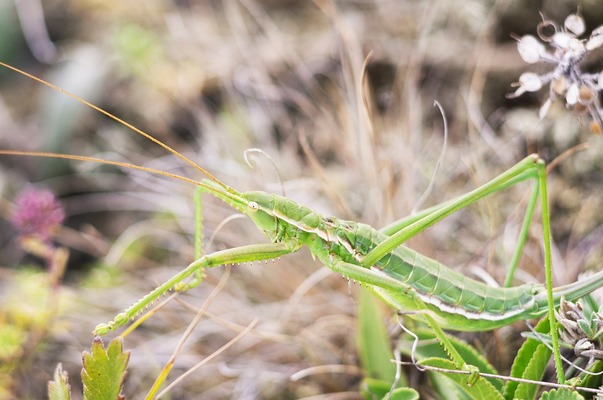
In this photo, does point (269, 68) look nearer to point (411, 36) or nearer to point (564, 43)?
point (411, 36)

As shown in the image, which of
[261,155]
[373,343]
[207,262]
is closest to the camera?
[207,262]

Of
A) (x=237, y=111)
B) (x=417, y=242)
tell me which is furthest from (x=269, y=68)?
(x=417, y=242)

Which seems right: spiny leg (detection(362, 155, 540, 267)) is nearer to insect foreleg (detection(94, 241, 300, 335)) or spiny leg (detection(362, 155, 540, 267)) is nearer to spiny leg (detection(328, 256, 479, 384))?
spiny leg (detection(328, 256, 479, 384))

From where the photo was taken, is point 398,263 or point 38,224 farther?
point 38,224

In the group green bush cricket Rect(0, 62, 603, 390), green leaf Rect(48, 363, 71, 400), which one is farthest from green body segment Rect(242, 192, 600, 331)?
green leaf Rect(48, 363, 71, 400)

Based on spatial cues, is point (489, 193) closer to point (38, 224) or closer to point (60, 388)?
point (60, 388)

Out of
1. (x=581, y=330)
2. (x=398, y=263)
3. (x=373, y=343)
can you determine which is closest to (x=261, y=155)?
(x=373, y=343)

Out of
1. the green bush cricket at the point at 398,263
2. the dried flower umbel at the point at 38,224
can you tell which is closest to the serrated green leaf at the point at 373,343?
the green bush cricket at the point at 398,263
